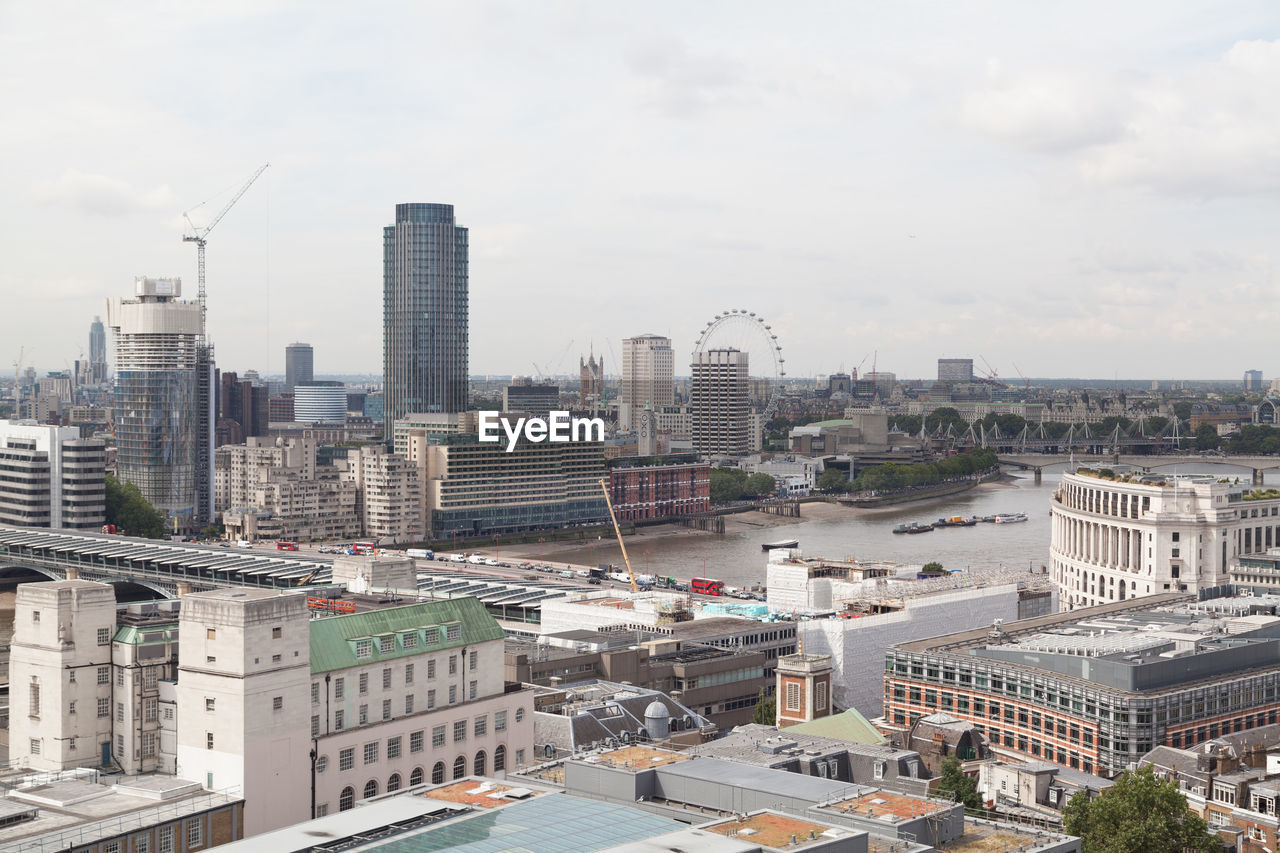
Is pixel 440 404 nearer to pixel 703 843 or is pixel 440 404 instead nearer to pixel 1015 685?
pixel 1015 685

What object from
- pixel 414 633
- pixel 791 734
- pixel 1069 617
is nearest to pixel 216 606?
pixel 414 633

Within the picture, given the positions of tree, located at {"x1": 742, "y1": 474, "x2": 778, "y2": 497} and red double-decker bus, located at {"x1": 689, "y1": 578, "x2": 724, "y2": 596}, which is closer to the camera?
red double-decker bus, located at {"x1": 689, "y1": 578, "x2": 724, "y2": 596}

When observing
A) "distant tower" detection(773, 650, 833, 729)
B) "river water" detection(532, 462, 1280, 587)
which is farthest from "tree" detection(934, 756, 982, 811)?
"river water" detection(532, 462, 1280, 587)

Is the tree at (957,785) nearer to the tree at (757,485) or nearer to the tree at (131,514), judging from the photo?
the tree at (131,514)

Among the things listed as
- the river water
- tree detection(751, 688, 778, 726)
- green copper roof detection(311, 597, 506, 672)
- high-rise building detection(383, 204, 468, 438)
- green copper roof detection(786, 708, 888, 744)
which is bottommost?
the river water

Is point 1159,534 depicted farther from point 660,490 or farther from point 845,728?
point 660,490

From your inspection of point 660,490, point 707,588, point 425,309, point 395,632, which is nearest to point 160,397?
point 660,490

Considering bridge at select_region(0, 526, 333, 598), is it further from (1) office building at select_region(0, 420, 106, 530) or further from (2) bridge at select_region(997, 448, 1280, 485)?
(2) bridge at select_region(997, 448, 1280, 485)
